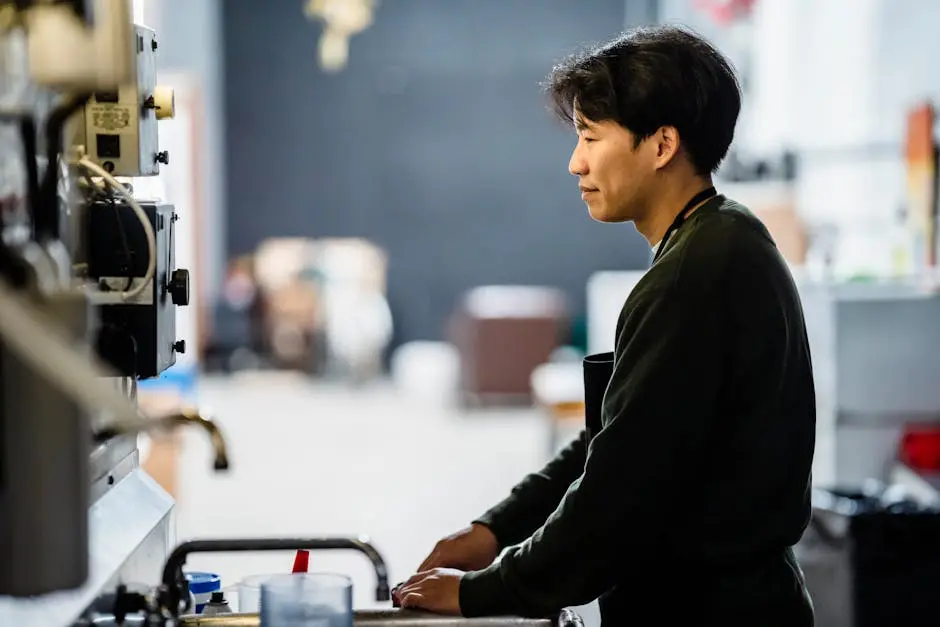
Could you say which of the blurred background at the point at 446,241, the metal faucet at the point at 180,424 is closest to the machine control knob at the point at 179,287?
the metal faucet at the point at 180,424

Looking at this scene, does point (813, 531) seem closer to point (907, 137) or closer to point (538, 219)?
point (907, 137)

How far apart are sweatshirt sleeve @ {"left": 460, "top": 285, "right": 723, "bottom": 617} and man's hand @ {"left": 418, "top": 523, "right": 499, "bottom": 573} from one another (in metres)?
0.27

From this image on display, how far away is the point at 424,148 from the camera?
1258 centimetres

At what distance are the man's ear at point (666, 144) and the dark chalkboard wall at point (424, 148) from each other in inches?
430

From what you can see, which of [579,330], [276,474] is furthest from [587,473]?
[579,330]

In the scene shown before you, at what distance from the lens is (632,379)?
1527 millimetres

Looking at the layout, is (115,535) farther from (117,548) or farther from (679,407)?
(679,407)

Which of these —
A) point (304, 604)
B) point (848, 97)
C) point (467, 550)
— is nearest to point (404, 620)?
point (304, 604)

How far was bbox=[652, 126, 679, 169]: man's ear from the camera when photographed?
1610 millimetres

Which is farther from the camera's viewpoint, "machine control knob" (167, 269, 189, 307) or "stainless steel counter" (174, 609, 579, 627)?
"machine control knob" (167, 269, 189, 307)

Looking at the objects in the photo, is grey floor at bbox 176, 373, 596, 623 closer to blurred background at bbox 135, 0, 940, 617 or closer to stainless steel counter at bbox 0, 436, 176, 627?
blurred background at bbox 135, 0, 940, 617

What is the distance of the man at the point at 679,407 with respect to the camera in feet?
4.97

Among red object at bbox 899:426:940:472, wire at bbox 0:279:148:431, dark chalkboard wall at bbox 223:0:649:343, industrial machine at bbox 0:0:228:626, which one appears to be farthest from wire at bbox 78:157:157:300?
dark chalkboard wall at bbox 223:0:649:343

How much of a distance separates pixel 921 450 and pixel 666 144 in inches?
126
